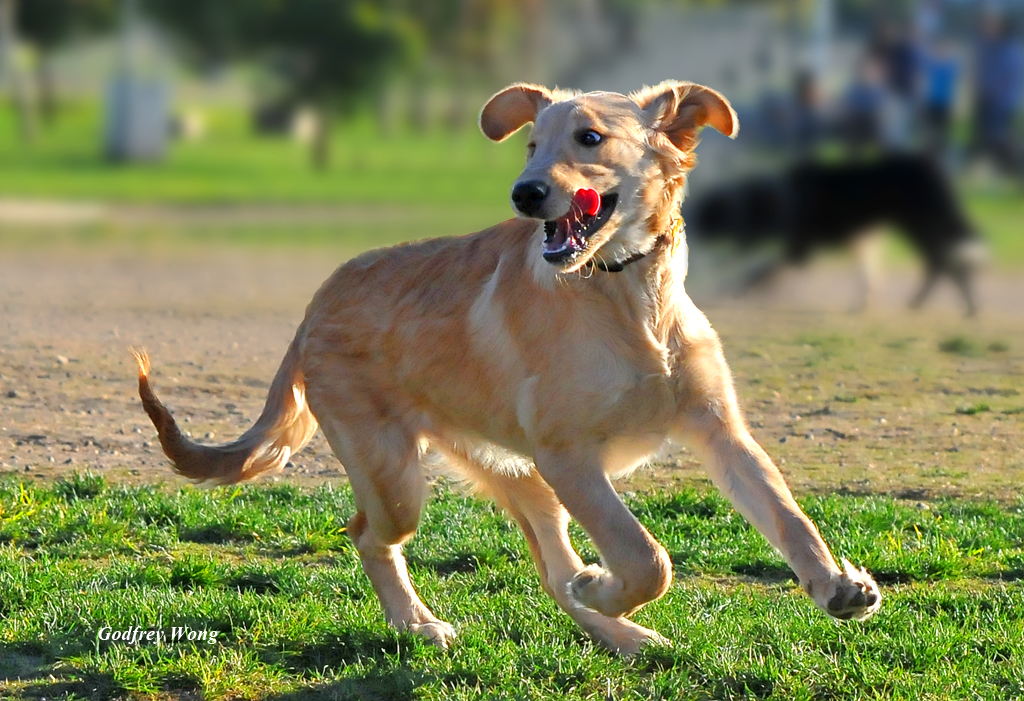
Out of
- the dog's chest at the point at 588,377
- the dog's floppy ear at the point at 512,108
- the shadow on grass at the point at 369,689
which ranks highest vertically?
the dog's floppy ear at the point at 512,108

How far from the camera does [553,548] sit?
4949mm

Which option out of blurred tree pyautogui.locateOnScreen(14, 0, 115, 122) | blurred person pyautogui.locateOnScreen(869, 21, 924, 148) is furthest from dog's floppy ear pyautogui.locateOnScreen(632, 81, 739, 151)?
blurred tree pyautogui.locateOnScreen(14, 0, 115, 122)

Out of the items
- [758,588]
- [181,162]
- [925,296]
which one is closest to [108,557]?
[758,588]

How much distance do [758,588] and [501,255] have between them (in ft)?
5.47

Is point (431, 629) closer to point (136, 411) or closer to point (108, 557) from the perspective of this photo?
point (108, 557)

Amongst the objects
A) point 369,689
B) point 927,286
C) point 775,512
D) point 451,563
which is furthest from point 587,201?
point 927,286

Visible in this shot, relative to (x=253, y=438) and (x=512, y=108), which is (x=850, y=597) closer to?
(x=512, y=108)

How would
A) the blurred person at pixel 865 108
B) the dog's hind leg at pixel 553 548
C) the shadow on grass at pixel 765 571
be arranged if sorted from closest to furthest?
the dog's hind leg at pixel 553 548
the shadow on grass at pixel 765 571
the blurred person at pixel 865 108

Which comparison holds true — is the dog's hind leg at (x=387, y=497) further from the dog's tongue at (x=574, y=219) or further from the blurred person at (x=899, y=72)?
the blurred person at (x=899, y=72)

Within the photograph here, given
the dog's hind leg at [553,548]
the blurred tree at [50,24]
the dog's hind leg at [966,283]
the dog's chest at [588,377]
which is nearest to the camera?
the dog's chest at [588,377]

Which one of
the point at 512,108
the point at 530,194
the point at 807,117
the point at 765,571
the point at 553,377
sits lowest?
the point at 765,571

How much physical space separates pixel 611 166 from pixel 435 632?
1.72m

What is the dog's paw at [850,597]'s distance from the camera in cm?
398

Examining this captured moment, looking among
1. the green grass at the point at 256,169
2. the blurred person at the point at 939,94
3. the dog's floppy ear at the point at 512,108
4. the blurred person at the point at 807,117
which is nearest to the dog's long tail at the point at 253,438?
the dog's floppy ear at the point at 512,108
